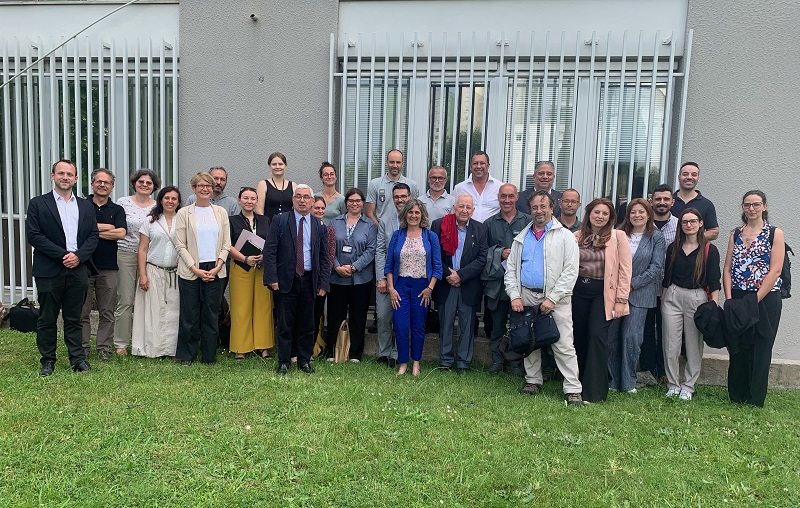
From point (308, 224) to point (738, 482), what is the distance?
3859 mm

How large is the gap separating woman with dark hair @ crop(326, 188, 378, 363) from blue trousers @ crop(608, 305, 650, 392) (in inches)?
93.9

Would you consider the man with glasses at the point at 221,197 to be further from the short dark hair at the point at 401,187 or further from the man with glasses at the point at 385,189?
the short dark hair at the point at 401,187

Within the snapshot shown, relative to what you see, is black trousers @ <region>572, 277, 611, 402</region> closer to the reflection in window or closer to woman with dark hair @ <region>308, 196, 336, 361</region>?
the reflection in window

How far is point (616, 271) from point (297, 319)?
2943 millimetres

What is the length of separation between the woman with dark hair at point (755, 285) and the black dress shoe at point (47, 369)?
5990 millimetres

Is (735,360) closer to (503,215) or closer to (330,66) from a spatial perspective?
(503,215)

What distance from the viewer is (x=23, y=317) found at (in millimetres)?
6324

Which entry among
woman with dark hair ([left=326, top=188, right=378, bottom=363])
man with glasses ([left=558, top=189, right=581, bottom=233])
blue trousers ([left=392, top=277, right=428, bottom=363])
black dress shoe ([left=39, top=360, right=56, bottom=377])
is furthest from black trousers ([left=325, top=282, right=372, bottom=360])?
black dress shoe ([left=39, top=360, right=56, bottom=377])

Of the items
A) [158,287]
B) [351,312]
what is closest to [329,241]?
[351,312]

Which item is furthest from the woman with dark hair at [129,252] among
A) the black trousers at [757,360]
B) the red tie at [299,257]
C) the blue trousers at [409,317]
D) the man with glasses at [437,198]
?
the black trousers at [757,360]

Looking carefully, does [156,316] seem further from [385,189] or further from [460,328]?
[460,328]

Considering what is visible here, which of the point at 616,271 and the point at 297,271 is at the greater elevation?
the point at 616,271

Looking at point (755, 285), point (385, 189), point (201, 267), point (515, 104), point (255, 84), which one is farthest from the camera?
point (255, 84)

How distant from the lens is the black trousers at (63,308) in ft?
16.1
